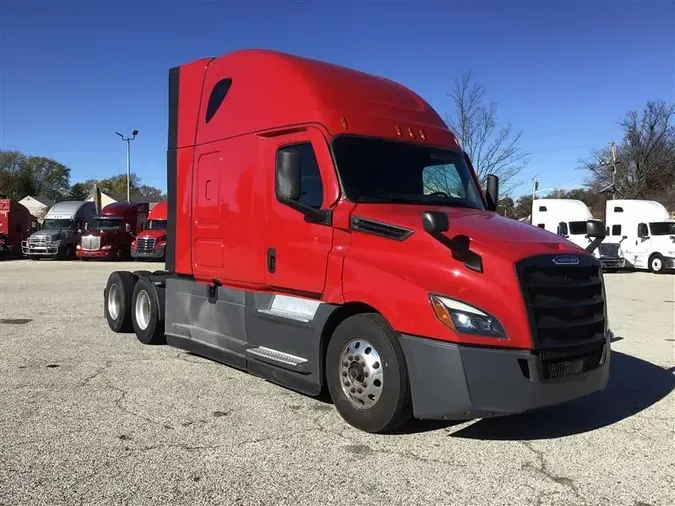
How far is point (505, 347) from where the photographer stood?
13.5ft

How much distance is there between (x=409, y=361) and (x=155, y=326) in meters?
4.60

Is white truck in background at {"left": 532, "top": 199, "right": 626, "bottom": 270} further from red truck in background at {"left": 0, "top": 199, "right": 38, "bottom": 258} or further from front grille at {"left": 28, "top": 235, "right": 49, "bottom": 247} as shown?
red truck in background at {"left": 0, "top": 199, "right": 38, "bottom": 258}

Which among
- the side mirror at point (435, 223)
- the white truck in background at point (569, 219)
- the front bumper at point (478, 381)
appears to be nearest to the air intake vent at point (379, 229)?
the side mirror at point (435, 223)

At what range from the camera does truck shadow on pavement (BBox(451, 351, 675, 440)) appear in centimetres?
488

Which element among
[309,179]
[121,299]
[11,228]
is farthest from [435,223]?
[11,228]

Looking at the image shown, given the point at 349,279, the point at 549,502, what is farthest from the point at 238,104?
the point at 549,502

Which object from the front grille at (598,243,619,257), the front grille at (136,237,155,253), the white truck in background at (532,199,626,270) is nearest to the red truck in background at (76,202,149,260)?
the front grille at (136,237,155,253)

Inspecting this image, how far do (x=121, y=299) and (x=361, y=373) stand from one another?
526 cm

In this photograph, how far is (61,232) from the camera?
31.6m

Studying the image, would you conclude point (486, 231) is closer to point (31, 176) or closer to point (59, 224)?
point (59, 224)

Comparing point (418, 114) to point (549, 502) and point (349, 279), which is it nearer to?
point (349, 279)

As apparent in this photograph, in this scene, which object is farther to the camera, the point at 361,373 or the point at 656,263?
the point at 656,263

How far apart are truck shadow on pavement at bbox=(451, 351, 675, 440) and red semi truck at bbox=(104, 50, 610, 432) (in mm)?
623

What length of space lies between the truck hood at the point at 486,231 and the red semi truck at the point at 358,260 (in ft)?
0.07
